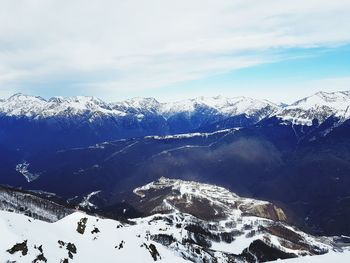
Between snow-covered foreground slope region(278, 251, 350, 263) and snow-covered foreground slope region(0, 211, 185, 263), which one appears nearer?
snow-covered foreground slope region(278, 251, 350, 263)

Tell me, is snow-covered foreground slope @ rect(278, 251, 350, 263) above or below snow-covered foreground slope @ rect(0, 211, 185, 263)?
above

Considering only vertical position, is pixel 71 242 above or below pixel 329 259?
below

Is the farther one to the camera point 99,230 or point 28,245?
point 99,230

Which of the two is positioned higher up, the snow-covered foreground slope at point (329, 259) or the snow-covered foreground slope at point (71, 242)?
the snow-covered foreground slope at point (329, 259)

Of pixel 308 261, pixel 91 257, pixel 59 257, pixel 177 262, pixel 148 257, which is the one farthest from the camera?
pixel 148 257

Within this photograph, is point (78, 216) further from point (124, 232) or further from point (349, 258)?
point (349, 258)

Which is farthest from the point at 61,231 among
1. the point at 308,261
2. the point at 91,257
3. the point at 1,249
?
the point at 308,261

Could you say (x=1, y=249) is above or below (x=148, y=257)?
above

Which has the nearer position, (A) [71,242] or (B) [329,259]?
(B) [329,259]

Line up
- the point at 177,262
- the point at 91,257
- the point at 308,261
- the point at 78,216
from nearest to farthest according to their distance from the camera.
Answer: the point at 308,261 < the point at 177,262 < the point at 91,257 < the point at 78,216

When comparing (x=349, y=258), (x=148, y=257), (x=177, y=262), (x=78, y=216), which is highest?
(x=349, y=258)

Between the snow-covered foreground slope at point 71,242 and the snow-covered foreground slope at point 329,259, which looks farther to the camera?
the snow-covered foreground slope at point 71,242
